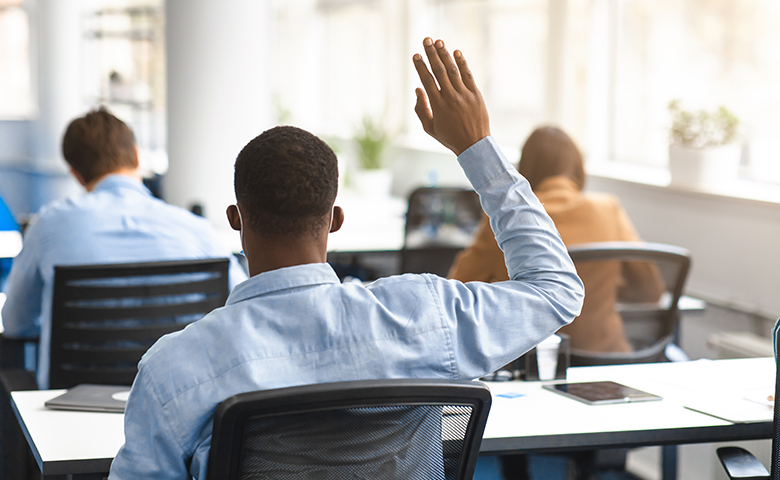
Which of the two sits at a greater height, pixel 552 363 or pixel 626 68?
pixel 626 68

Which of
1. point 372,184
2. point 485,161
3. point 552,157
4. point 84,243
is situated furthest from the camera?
point 372,184

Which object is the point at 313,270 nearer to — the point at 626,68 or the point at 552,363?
the point at 552,363

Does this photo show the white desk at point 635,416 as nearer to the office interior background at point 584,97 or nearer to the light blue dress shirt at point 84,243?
the light blue dress shirt at point 84,243

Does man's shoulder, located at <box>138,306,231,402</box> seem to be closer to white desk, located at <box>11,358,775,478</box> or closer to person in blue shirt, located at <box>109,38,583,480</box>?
person in blue shirt, located at <box>109,38,583,480</box>

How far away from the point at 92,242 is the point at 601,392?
1399 millimetres

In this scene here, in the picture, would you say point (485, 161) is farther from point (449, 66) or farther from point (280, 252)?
point (280, 252)

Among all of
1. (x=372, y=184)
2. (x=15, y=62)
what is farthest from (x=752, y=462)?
(x=15, y=62)

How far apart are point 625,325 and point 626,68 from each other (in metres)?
2.24

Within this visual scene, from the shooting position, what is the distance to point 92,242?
8.23 ft

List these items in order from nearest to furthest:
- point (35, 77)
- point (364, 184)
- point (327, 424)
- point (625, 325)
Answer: point (327, 424) → point (625, 325) → point (364, 184) → point (35, 77)

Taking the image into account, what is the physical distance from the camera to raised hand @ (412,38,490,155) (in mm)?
1239

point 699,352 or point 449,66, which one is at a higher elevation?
point 449,66

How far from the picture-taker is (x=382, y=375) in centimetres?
115

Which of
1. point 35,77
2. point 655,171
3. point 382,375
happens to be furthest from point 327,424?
point 35,77
